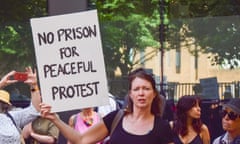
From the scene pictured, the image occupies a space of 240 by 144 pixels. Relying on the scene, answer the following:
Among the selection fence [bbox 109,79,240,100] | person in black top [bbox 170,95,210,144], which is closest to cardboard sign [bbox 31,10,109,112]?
person in black top [bbox 170,95,210,144]

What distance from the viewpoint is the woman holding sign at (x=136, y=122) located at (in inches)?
170

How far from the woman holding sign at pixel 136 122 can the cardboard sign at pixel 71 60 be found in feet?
1.33

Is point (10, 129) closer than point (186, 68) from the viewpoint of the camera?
Yes

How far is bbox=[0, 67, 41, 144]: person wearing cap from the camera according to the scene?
17.2ft

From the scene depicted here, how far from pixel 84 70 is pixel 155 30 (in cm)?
361

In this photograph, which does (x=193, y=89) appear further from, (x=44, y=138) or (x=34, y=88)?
(x=34, y=88)

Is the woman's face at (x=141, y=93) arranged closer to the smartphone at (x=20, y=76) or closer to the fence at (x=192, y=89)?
the smartphone at (x=20, y=76)

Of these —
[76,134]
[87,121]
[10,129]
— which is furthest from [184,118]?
[76,134]

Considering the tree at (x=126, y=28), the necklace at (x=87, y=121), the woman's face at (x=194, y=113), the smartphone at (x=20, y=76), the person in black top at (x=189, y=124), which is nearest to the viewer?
the smartphone at (x=20, y=76)

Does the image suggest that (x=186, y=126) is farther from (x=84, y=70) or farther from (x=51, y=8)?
(x=51, y=8)

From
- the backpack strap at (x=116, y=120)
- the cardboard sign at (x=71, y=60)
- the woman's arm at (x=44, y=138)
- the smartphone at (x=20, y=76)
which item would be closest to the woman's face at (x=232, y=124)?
the cardboard sign at (x=71, y=60)

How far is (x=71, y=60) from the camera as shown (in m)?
5.03

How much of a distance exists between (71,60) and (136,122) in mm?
875

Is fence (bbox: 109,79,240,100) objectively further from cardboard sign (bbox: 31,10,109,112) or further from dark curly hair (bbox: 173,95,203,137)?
cardboard sign (bbox: 31,10,109,112)
